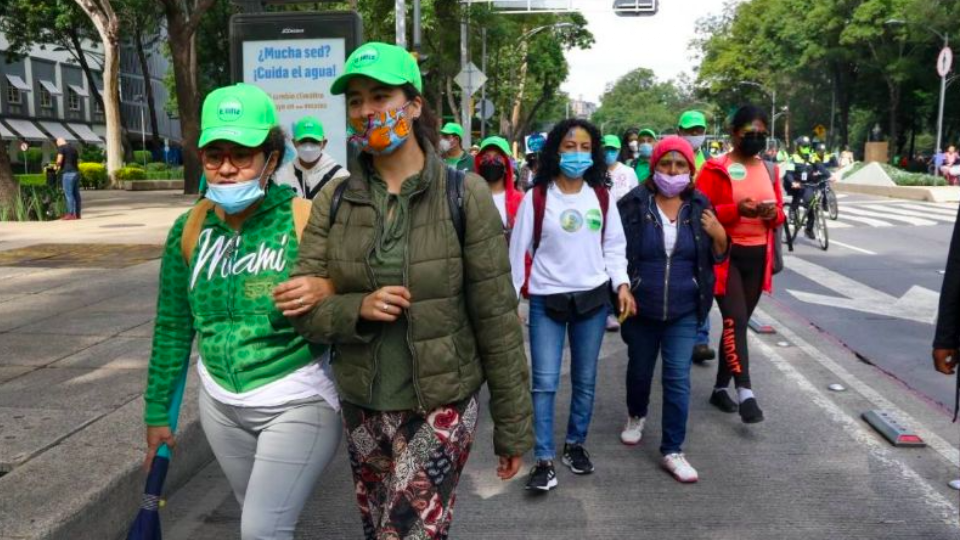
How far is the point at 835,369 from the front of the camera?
7078 mm

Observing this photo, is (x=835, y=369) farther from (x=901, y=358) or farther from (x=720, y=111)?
(x=720, y=111)

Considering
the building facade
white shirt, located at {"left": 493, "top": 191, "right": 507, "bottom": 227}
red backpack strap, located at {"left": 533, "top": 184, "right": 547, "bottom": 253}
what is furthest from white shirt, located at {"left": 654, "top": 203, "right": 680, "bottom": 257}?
the building facade

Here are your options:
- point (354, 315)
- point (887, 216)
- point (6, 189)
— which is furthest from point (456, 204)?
point (887, 216)

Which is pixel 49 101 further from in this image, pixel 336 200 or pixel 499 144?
pixel 336 200

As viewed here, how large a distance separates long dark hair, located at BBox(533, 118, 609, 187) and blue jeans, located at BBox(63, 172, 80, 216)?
15952mm

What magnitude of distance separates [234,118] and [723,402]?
4262 millimetres

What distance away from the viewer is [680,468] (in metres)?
4.72

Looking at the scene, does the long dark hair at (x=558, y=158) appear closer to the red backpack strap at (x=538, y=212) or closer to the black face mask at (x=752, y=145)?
the red backpack strap at (x=538, y=212)

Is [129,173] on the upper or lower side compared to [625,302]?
lower

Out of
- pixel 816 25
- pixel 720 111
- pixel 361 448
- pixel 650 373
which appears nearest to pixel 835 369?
pixel 650 373

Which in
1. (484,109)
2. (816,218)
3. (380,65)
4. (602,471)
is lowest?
(602,471)

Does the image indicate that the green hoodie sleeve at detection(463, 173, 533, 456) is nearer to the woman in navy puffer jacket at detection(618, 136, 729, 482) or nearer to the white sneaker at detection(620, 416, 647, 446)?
Answer: the woman in navy puffer jacket at detection(618, 136, 729, 482)

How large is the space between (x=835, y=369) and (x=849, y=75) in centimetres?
5566

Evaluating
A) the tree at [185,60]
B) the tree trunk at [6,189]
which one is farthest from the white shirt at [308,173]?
the tree at [185,60]
